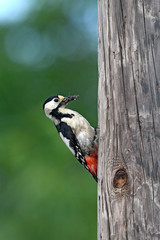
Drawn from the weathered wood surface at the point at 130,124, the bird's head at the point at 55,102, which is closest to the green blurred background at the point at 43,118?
the bird's head at the point at 55,102

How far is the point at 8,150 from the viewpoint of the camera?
12039 mm

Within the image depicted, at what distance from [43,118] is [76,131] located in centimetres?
711

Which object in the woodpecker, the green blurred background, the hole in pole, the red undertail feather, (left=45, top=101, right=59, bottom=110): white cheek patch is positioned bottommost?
the green blurred background

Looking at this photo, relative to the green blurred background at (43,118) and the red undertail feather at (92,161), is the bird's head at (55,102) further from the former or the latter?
the green blurred background at (43,118)

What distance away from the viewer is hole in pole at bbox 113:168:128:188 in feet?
10.0

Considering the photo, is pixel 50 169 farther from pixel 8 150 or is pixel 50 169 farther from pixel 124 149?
pixel 124 149

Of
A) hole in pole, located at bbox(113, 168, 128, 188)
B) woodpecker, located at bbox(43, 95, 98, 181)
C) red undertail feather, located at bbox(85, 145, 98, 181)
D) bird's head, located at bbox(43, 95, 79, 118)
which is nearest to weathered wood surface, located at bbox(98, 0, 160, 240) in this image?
hole in pole, located at bbox(113, 168, 128, 188)

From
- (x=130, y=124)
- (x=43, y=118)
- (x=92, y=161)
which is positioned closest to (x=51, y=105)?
(x=92, y=161)

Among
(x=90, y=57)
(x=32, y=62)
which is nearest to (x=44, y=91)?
(x=32, y=62)

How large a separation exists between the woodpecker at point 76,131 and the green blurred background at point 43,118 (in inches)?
238

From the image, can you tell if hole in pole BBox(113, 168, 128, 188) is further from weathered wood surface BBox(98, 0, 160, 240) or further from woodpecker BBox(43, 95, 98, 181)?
woodpecker BBox(43, 95, 98, 181)

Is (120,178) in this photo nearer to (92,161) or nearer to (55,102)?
(92,161)

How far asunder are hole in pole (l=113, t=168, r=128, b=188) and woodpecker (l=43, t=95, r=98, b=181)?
5.15ft

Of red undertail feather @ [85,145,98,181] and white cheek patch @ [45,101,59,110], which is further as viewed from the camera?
white cheek patch @ [45,101,59,110]
